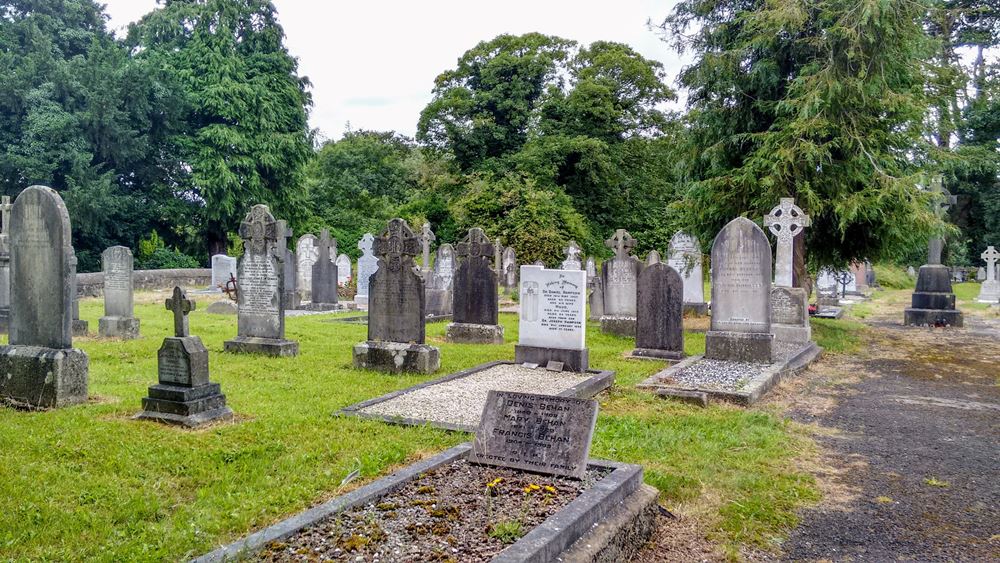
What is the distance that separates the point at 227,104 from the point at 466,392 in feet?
83.5

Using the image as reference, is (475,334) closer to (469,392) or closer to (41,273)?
(469,392)

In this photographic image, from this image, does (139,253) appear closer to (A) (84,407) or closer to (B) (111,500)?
(A) (84,407)

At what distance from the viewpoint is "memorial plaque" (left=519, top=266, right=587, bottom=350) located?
9508 millimetres

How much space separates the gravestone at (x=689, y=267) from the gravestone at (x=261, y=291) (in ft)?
32.4

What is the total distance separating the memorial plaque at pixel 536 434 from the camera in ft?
14.4

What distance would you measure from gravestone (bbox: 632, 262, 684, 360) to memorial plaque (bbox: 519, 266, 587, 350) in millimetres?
1393

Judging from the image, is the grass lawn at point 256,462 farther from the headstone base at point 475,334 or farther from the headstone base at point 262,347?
the headstone base at point 475,334

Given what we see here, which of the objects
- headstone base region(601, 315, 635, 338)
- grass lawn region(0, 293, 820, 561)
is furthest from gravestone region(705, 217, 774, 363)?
headstone base region(601, 315, 635, 338)

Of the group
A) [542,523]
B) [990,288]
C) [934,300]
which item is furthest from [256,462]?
[990,288]

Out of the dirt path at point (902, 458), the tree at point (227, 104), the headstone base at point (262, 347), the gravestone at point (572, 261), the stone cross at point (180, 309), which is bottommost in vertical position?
the dirt path at point (902, 458)

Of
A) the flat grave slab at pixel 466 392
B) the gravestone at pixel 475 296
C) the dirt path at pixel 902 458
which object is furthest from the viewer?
the gravestone at pixel 475 296

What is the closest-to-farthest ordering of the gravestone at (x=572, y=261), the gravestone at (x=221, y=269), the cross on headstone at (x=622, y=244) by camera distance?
the cross on headstone at (x=622, y=244), the gravestone at (x=572, y=261), the gravestone at (x=221, y=269)

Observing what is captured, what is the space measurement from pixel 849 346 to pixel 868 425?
715 centimetres

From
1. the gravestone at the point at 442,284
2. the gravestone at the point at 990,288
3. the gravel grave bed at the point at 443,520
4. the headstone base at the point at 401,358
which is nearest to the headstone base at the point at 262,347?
the headstone base at the point at 401,358
